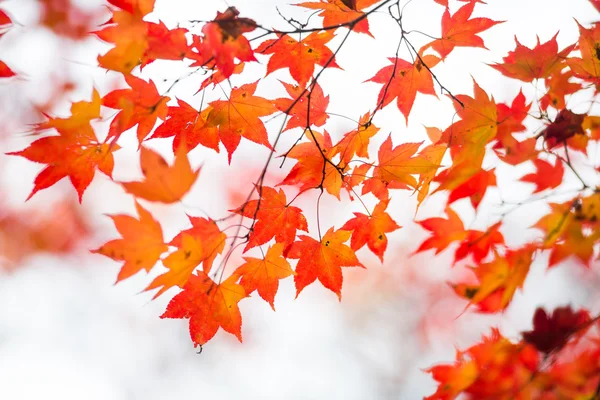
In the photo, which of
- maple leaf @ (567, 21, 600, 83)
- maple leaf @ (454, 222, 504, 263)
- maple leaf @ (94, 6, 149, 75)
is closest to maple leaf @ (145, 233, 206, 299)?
maple leaf @ (94, 6, 149, 75)

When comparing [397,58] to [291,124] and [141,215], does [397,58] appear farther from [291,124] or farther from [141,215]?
[141,215]

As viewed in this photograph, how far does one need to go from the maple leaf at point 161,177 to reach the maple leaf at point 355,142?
29.3 inches

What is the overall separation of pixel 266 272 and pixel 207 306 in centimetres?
21

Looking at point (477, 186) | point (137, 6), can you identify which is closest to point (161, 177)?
point (137, 6)

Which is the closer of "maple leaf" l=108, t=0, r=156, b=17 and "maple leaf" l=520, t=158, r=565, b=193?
"maple leaf" l=108, t=0, r=156, b=17

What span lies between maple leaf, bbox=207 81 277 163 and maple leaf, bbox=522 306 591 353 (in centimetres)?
88

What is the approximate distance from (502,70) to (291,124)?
67 centimetres

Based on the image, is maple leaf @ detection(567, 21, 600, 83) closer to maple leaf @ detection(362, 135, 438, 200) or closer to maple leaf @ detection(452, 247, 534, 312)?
maple leaf @ detection(362, 135, 438, 200)

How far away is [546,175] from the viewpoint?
1224mm

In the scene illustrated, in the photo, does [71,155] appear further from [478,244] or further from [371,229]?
[478,244]

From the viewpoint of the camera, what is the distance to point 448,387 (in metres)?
1.19

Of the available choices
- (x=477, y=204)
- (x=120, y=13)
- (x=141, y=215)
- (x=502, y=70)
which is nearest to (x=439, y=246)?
(x=477, y=204)

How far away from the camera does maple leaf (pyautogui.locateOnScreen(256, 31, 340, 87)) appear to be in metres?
1.25

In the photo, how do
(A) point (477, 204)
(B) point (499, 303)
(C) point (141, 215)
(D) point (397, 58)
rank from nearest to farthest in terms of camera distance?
(C) point (141, 215) < (B) point (499, 303) < (A) point (477, 204) < (D) point (397, 58)
